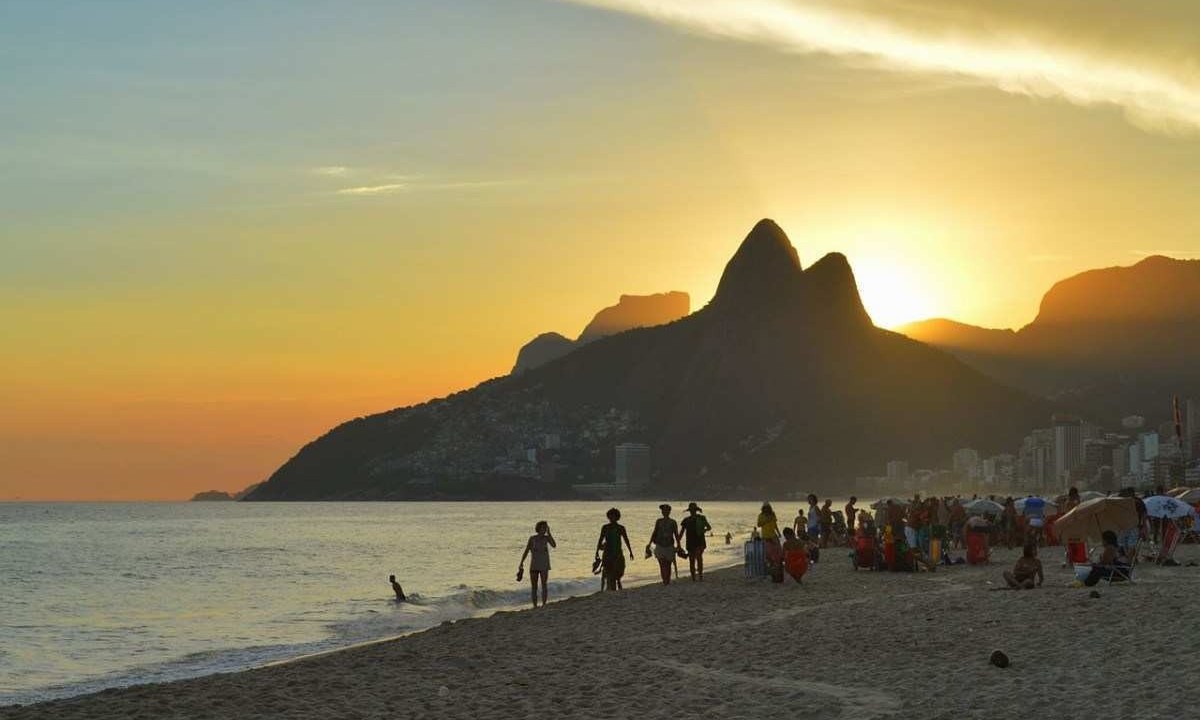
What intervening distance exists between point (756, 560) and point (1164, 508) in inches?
315

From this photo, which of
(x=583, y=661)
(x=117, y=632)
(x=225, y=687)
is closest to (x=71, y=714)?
(x=225, y=687)

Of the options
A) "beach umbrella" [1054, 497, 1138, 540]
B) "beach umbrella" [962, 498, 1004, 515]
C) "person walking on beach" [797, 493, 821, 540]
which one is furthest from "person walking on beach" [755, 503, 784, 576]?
"beach umbrella" [962, 498, 1004, 515]

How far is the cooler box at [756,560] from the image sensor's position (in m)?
26.1

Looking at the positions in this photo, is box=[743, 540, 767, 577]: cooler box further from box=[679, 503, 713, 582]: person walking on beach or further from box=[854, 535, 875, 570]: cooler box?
box=[854, 535, 875, 570]: cooler box

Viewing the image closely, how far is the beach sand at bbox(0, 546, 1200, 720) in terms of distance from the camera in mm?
Result: 11766

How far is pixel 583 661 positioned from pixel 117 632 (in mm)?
17511

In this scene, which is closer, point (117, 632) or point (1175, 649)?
point (1175, 649)

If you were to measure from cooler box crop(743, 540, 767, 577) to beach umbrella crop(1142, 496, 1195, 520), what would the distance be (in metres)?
7.51

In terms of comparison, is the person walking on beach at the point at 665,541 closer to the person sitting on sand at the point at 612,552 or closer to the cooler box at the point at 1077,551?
the person sitting on sand at the point at 612,552

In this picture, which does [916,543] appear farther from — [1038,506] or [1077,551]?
[1038,506]

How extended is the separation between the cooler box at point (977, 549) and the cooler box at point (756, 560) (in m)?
5.96

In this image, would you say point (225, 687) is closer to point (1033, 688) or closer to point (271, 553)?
point (1033, 688)

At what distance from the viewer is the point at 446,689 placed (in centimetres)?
1380

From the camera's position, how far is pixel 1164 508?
81.1ft
